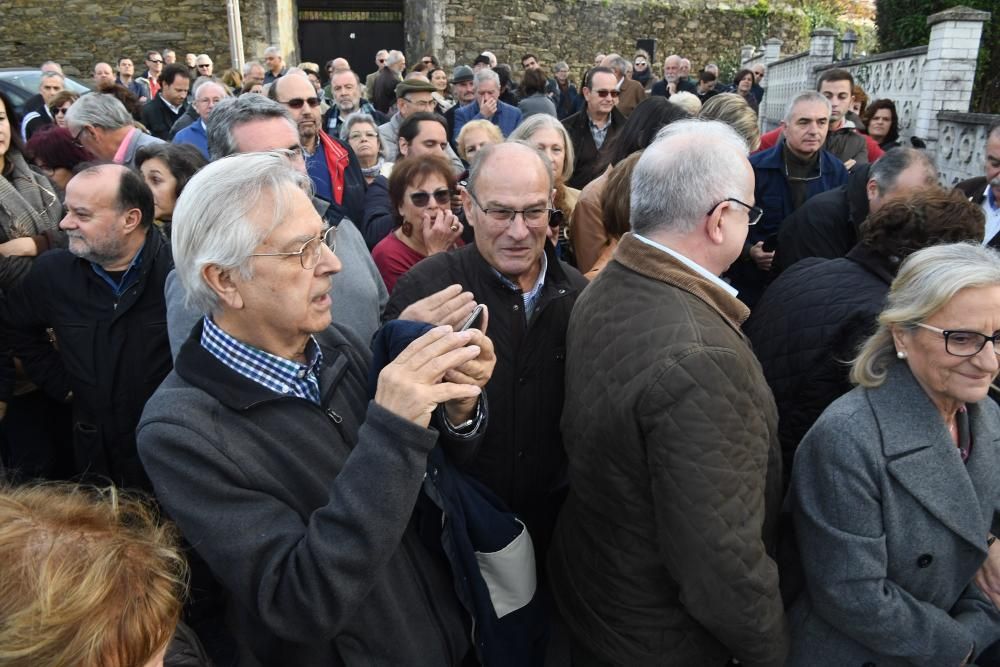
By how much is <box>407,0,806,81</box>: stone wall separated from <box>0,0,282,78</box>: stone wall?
4.31 meters

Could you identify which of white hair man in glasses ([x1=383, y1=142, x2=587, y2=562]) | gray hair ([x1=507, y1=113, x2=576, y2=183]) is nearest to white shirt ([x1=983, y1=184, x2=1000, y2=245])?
gray hair ([x1=507, y1=113, x2=576, y2=183])

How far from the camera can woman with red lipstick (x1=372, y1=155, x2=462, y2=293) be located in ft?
10.4

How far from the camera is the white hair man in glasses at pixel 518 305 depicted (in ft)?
7.39

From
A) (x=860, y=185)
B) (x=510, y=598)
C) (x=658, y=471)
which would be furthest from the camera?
(x=860, y=185)

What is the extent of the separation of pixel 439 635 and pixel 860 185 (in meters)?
2.98

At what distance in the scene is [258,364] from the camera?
1.58 m

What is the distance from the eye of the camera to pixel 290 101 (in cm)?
461

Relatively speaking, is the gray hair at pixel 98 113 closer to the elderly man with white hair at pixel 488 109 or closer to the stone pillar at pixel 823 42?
the elderly man with white hair at pixel 488 109

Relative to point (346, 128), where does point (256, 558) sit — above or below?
below

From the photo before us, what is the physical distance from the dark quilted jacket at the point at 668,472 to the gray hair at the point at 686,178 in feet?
0.34

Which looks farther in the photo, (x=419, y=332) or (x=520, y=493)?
(x=520, y=493)

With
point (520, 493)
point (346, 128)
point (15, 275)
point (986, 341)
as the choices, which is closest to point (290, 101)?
point (346, 128)

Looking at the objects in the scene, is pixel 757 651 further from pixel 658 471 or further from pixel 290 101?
pixel 290 101

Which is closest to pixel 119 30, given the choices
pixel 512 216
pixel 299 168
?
pixel 299 168
